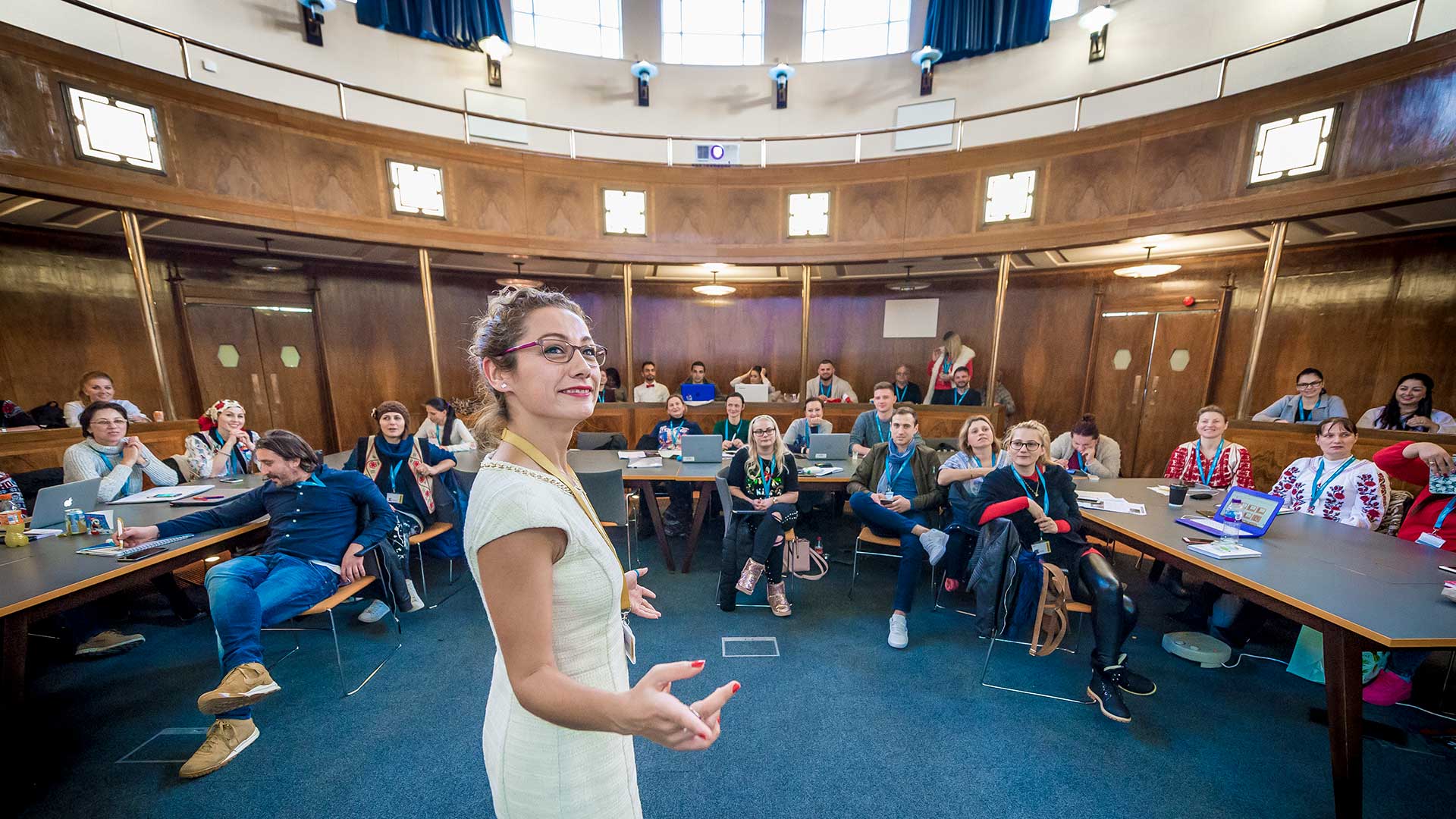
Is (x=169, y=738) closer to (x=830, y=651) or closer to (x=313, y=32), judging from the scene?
(x=830, y=651)

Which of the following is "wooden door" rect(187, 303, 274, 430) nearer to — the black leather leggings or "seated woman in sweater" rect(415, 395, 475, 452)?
"seated woman in sweater" rect(415, 395, 475, 452)

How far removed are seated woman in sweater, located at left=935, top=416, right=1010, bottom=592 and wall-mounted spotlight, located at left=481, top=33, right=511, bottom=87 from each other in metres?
8.40

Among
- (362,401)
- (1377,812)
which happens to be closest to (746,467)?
(1377,812)

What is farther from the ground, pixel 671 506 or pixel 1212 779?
pixel 671 506

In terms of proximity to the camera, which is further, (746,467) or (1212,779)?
(746,467)

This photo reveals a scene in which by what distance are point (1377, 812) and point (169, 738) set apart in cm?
497

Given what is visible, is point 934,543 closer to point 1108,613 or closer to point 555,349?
point 1108,613

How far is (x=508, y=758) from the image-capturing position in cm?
80

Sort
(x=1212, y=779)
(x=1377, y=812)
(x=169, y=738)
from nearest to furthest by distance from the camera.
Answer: (x=1377, y=812) → (x=1212, y=779) → (x=169, y=738)

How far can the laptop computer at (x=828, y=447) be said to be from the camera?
4316 mm

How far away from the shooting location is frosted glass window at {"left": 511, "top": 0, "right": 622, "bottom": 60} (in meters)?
7.45

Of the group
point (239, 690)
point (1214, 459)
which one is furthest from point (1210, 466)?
point (239, 690)

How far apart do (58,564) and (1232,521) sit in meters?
5.70

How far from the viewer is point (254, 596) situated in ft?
7.04
